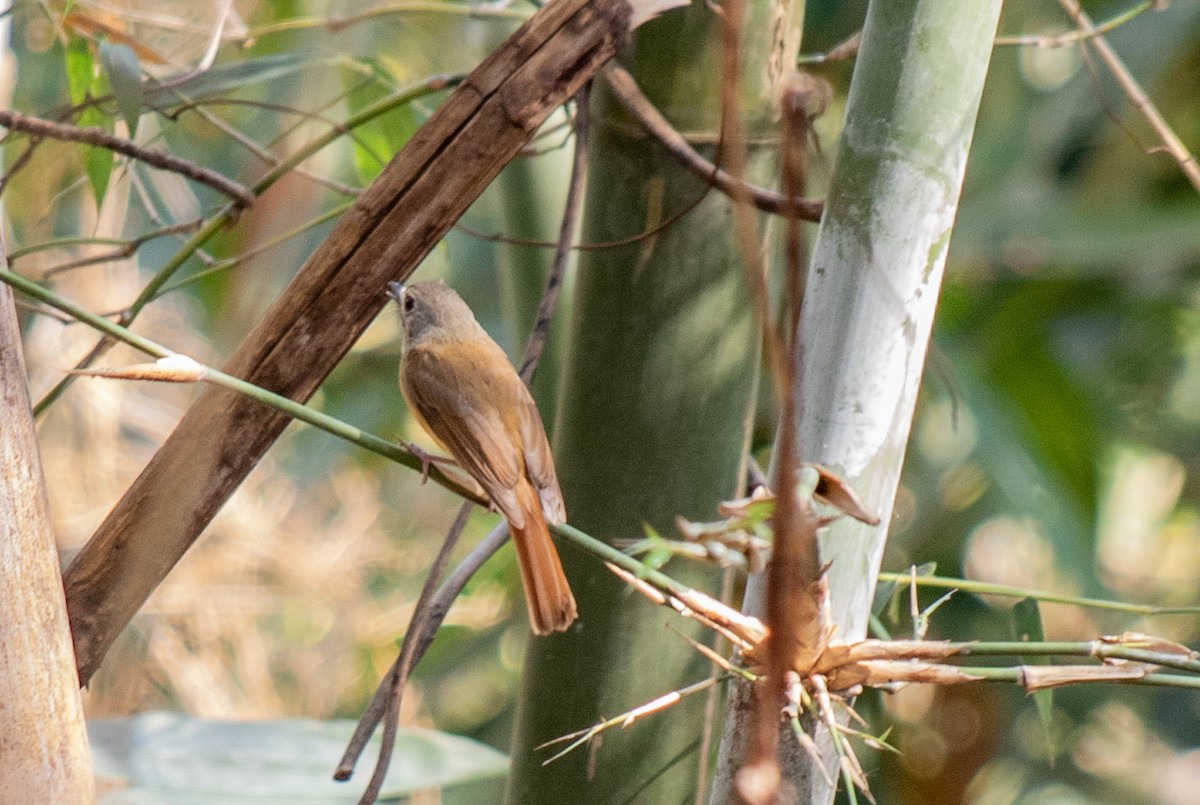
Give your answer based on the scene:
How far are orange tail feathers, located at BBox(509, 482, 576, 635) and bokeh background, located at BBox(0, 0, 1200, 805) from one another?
3.06ft

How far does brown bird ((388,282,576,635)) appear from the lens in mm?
1135

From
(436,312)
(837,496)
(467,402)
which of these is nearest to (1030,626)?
(837,496)

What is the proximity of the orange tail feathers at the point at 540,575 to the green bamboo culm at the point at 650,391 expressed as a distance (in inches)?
1.6

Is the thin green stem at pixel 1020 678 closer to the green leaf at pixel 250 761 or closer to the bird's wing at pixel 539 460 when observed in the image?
the bird's wing at pixel 539 460

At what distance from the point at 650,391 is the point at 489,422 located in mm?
457

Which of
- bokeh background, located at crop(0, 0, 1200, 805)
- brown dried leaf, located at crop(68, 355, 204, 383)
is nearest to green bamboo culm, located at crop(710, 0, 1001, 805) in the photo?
brown dried leaf, located at crop(68, 355, 204, 383)

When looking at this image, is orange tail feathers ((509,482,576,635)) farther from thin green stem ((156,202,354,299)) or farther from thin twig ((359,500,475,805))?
thin green stem ((156,202,354,299))

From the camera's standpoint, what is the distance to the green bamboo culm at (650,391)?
1083mm

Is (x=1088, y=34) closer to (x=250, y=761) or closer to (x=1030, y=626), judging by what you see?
(x=1030, y=626)

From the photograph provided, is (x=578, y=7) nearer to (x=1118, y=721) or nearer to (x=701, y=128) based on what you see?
(x=701, y=128)

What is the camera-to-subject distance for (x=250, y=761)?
1374 mm

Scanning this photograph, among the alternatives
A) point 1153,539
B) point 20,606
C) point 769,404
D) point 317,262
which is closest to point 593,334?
point 317,262

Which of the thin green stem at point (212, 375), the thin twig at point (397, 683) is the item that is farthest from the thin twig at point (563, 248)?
the thin green stem at point (212, 375)

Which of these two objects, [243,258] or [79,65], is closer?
[243,258]
